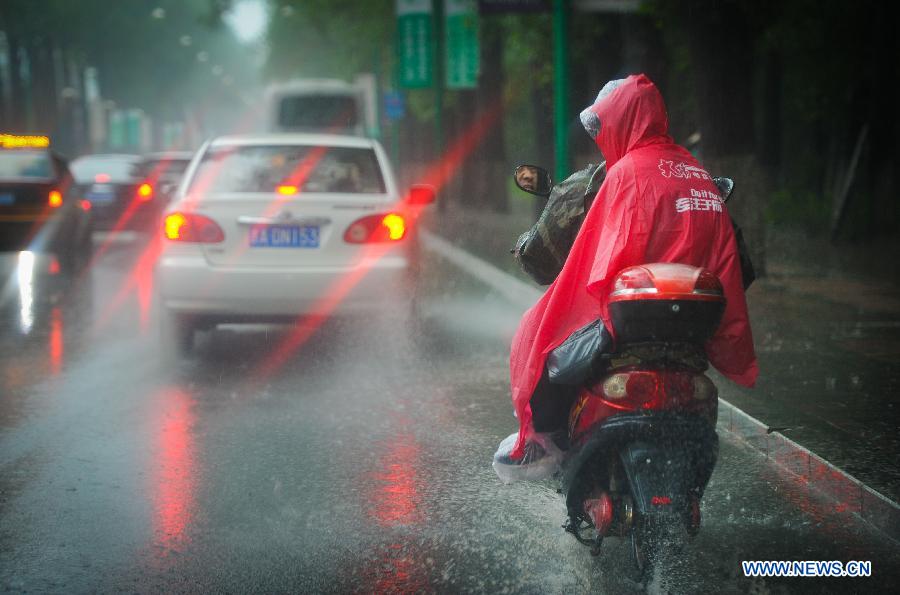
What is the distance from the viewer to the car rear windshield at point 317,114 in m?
36.9

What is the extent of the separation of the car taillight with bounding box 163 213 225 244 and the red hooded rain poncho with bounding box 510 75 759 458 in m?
5.02

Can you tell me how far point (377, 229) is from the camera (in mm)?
9656

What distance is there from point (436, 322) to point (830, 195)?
15.7m

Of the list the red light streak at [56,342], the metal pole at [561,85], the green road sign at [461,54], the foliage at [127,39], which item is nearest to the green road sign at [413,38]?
the green road sign at [461,54]

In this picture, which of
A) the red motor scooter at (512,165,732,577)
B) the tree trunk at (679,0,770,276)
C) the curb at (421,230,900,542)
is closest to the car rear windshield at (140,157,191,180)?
the tree trunk at (679,0,770,276)

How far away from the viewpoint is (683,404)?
4.34 meters

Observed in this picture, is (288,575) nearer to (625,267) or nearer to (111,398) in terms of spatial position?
(625,267)

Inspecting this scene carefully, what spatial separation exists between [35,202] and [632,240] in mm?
14339

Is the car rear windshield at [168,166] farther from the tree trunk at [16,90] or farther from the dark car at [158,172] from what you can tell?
the tree trunk at [16,90]

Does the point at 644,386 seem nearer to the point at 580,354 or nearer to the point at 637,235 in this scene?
the point at 580,354

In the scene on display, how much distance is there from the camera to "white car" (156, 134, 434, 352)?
30.9ft

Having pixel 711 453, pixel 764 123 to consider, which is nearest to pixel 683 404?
pixel 711 453

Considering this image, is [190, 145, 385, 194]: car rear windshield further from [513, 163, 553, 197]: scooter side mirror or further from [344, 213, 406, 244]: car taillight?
[513, 163, 553, 197]: scooter side mirror

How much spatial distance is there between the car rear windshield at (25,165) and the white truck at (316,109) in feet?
61.2
